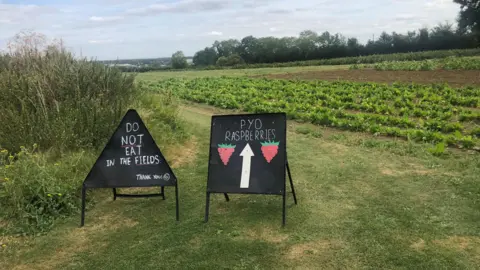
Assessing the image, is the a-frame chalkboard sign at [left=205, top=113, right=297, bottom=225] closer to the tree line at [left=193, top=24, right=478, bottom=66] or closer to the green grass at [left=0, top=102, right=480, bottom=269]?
the green grass at [left=0, top=102, right=480, bottom=269]

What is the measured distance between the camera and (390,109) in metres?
12.4

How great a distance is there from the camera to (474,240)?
4.34 m

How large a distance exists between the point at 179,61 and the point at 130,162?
241ft

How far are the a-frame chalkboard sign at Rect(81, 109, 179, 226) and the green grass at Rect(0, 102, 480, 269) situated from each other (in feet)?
1.74

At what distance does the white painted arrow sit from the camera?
5012 mm

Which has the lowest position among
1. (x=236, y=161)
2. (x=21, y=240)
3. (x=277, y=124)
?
(x=21, y=240)

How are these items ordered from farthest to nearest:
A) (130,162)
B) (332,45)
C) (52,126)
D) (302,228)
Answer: (332,45) → (52,126) → (130,162) → (302,228)

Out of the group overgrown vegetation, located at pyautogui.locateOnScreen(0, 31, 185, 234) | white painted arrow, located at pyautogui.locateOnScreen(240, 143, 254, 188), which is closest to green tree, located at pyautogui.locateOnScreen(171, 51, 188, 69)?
overgrown vegetation, located at pyautogui.locateOnScreen(0, 31, 185, 234)

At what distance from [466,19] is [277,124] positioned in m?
64.5

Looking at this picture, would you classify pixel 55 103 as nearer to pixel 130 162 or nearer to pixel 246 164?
pixel 130 162

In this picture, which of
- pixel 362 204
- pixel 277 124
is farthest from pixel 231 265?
pixel 362 204

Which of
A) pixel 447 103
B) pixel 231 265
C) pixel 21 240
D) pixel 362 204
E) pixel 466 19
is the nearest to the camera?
pixel 231 265

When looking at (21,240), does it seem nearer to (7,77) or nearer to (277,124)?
(277,124)

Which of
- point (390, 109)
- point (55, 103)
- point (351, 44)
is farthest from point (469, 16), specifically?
point (55, 103)
